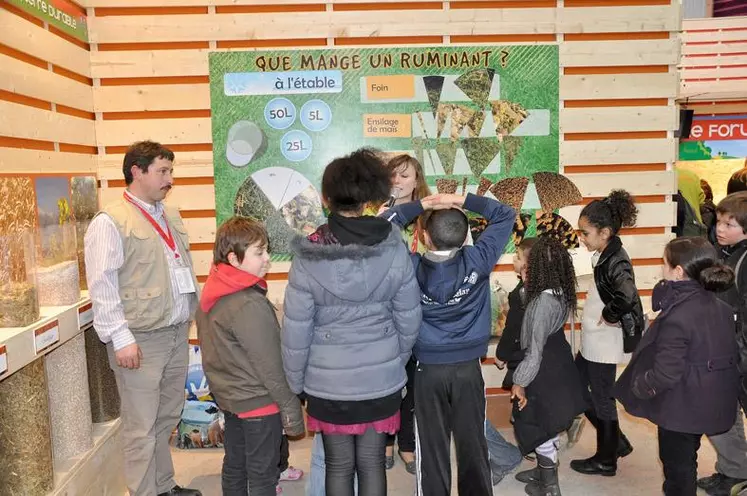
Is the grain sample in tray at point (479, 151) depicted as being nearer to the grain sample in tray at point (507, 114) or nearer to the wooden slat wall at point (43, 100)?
the grain sample in tray at point (507, 114)

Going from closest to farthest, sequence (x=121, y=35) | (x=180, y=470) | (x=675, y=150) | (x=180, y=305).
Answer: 1. (x=180, y=305)
2. (x=180, y=470)
3. (x=121, y=35)
4. (x=675, y=150)

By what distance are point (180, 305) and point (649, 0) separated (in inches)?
143

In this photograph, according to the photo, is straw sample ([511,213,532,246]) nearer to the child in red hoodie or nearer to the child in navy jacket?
the child in navy jacket

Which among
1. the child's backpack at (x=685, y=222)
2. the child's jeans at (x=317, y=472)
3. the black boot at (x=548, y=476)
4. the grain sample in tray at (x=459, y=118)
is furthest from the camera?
the child's backpack at (x=685, y=222)

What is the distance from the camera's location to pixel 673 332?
104 inches

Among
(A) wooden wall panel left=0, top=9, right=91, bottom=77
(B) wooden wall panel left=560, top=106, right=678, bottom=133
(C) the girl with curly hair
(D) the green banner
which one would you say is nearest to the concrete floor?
(C) the girl with curly hair

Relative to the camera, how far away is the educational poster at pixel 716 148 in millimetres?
11039

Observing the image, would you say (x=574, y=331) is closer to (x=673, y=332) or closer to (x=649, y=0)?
(x=673, y=332)

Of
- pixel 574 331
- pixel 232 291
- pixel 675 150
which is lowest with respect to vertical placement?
pixel 574 331

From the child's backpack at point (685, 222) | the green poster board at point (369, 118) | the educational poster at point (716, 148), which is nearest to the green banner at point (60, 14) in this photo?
the green poster board at point (369, 118)

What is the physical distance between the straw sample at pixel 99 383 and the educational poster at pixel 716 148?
10.2m

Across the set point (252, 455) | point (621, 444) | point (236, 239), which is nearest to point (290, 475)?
point (252, 455)

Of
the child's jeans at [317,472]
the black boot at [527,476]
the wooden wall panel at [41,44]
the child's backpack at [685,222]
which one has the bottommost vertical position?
the black boot at [527,476]

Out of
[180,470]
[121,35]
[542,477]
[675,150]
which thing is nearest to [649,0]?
[675,150]
